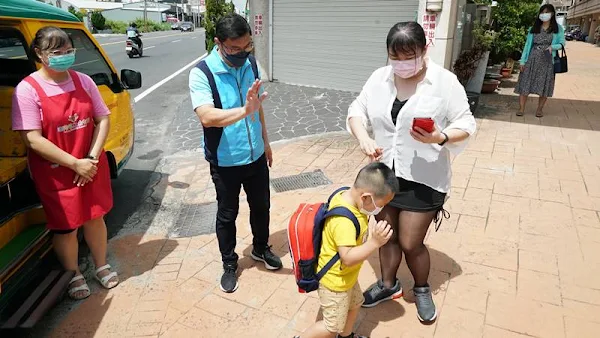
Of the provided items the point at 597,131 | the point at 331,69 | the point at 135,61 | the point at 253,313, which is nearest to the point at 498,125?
the point at 597,131

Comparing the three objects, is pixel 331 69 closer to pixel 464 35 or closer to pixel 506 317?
pixel 464 35

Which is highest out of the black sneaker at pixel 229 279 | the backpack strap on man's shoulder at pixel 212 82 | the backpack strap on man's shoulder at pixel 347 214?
the backpack strap on man's shoulder at pixel 212 82

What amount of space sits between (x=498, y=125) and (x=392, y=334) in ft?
18.3

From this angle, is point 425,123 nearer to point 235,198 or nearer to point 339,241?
point 339,241

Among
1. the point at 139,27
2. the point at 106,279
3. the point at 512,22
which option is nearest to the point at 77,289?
the point at 106,279

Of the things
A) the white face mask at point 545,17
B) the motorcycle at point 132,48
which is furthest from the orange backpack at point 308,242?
the motorcycle at point 132,48

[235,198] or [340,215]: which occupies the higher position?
[340,215]

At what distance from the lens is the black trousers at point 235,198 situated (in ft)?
9.44

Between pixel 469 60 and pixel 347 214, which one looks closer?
pixel 347 214

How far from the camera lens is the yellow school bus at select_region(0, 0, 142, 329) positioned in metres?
2.52

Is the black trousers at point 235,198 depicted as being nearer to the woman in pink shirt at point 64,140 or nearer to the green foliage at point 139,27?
the woman in pink shirt at point 64,140

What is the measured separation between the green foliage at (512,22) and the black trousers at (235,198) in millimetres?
9267

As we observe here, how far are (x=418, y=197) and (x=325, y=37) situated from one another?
852 centimetres

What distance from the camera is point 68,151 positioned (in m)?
2.73
